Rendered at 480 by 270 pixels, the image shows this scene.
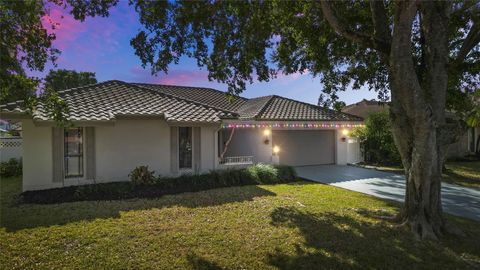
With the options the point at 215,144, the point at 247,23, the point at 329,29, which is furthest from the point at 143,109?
the point at 329,29

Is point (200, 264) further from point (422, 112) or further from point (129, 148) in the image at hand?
point (129, 148)

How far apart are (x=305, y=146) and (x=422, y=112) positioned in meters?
13.9

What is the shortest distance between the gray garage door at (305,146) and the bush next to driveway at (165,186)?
4.87 meters

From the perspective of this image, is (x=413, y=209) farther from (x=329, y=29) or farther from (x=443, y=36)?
(x=329, y=29)

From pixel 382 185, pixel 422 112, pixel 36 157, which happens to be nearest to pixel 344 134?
pixel 382 185

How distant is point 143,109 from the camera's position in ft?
45.1

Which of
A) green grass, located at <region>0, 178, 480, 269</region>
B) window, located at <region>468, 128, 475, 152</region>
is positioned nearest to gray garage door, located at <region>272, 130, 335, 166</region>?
green grass, located at <region>0, 178, 480, 269</region>

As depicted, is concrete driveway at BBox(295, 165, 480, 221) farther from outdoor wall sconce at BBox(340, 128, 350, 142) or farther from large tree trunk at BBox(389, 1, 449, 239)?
large tree trunk at BBox(389, 1, 449, 239)

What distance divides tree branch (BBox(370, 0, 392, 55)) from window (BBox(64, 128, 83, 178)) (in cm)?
1166

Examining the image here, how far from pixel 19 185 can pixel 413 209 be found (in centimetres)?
1546

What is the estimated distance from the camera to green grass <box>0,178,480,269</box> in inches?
231

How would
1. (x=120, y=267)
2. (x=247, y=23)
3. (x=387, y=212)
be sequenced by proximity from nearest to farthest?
(x=120, y=267) → (x=247, y=23) → (x=387, y=212)

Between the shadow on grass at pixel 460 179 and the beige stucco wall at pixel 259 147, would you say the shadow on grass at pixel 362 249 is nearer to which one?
the shadow on grass at pixel 460 179

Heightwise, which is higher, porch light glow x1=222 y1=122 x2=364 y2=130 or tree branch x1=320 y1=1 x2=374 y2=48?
tree branch x1=320 y1=1 x2=374 y2=48
